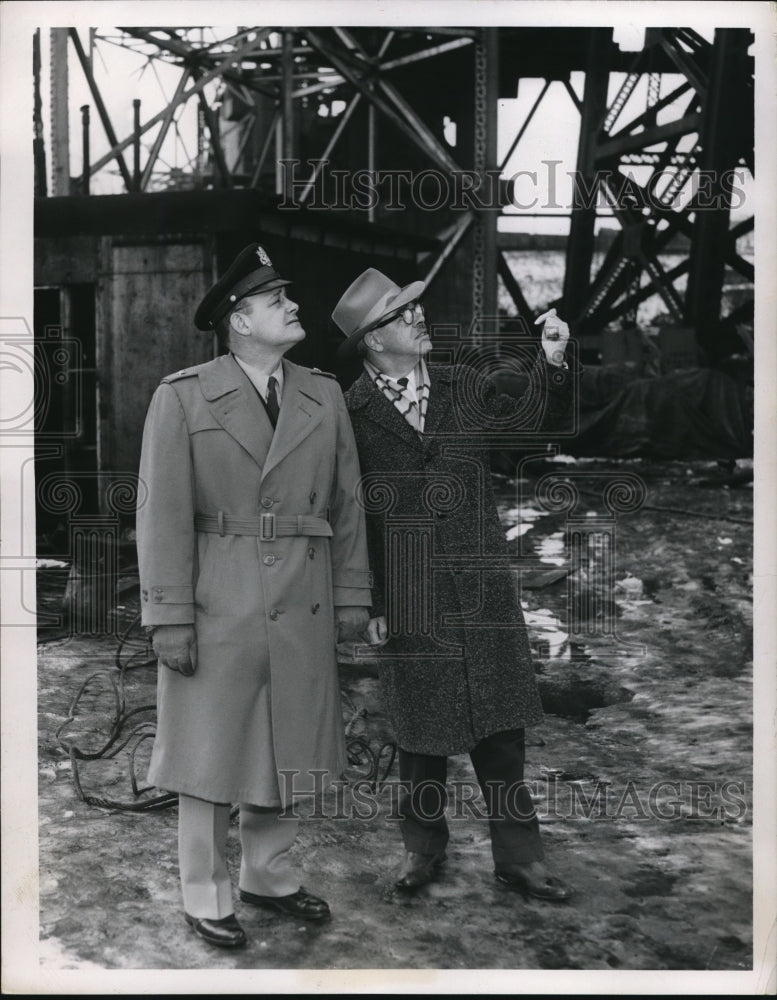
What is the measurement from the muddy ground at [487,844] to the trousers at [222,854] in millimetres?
130

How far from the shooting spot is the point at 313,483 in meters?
3.89

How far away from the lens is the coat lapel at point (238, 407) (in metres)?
3.81

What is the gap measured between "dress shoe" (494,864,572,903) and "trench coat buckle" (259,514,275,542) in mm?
1467

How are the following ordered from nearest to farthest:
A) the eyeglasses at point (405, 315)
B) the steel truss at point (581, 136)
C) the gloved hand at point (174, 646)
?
the gloved hand at point (174, 646) < the eyeglasses at point (405, 315) < the steel truss at point (581, 136)

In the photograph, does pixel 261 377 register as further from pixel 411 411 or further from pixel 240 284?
pixel 411 411

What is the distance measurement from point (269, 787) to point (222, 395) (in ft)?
4.27

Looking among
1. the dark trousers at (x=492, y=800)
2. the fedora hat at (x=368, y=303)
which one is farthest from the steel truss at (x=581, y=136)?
the dark trousers at (x=492, y=800)

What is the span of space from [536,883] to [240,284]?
2317 mm

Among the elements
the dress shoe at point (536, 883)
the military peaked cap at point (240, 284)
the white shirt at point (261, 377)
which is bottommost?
the dress shoe at point (536, 883)

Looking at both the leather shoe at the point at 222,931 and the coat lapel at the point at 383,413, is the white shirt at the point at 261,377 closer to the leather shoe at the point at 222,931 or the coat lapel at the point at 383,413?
the coat lapel at the point at 383,413

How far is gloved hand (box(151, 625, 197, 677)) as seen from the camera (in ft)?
12.1

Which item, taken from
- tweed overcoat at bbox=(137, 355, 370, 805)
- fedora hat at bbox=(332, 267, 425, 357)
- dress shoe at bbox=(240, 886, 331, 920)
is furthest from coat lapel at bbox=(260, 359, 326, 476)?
dress shoe at bbox=(240, 886, 331, 920)

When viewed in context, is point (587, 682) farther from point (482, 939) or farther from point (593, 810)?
point (482, 939)

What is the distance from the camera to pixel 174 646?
12.1 ft
